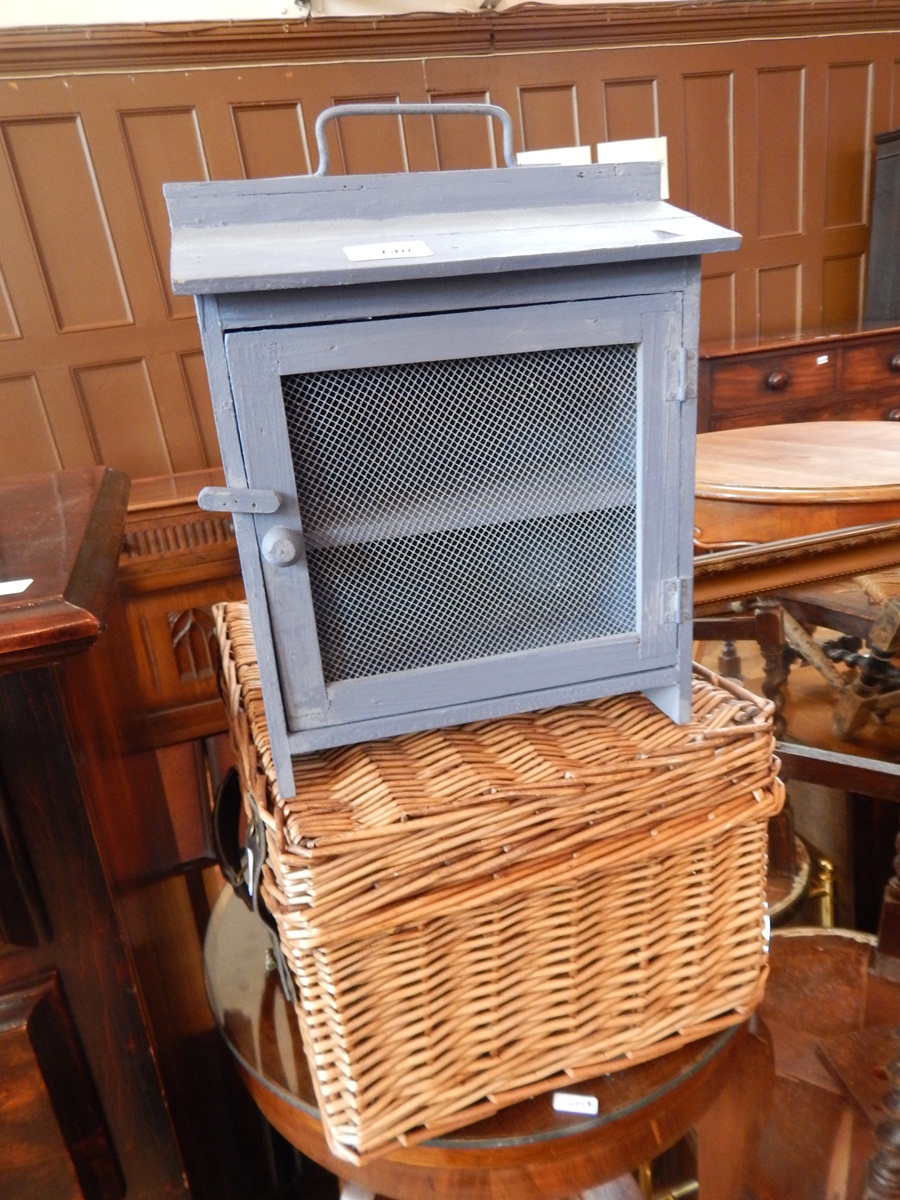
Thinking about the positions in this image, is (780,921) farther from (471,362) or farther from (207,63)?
(207,63)

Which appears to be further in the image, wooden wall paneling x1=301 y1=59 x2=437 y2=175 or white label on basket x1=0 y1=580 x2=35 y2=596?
wooden wall paneling x1=301 y1=59 x2=437 y2=175

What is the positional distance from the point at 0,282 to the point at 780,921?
9.45ft

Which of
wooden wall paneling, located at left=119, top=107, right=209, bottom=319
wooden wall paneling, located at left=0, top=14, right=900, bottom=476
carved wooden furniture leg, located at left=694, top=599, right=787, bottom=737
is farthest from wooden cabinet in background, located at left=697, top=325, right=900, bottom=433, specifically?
wooden wall paneling, located at left=119, top=107, right=209, bottom=319

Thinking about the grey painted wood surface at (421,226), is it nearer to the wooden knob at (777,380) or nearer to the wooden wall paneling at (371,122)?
the wooden knob at (777,380)

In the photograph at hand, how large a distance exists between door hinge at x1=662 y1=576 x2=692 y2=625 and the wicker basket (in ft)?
0.33

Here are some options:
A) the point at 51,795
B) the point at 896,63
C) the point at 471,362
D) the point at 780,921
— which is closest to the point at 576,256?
the point at 471,362

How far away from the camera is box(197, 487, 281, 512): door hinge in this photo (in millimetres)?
526

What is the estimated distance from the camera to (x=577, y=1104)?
666mm

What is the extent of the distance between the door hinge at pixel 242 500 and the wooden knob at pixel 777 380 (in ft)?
8.51

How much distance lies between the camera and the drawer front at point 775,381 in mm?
2693

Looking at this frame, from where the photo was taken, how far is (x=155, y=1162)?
2.34 feet

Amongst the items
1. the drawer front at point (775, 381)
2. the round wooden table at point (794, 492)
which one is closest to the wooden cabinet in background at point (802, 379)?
the drawer front at point (775, 381)

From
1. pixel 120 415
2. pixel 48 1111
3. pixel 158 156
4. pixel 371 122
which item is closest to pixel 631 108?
A: pixel 371 122

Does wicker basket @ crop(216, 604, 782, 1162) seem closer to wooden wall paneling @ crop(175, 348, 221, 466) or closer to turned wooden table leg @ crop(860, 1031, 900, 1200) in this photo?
turned wooden table leg @ crop(860, 1031, 900, 1200)
